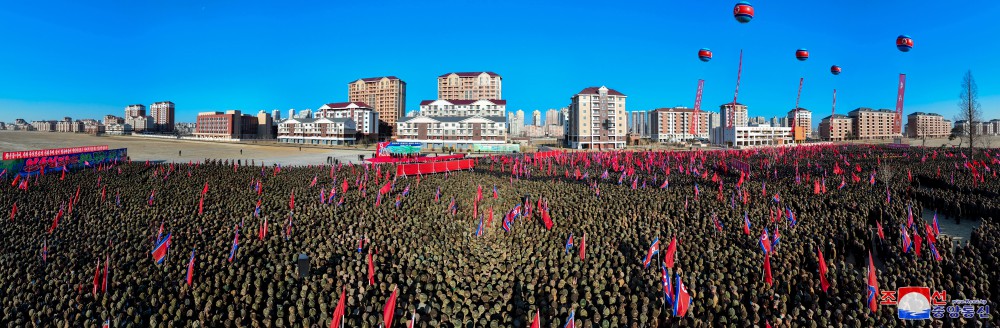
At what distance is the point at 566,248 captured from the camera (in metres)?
9.91

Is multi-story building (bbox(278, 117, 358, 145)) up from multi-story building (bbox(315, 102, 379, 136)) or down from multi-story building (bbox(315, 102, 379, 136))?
down

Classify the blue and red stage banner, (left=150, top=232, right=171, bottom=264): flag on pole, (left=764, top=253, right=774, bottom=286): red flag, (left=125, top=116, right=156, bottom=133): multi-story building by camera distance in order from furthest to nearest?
(left=125, top=116, right=156, bottom=133): multi-story building, the blue and red stage banner, (left=150, top=232, right=171, bottom=264): flag on pole, (left=764, top=253, right=774, bottom=286): red flag

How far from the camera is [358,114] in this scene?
77.1 metres

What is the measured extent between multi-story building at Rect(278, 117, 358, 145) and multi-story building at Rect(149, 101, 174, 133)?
280ft

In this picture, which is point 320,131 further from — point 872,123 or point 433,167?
point 872,123

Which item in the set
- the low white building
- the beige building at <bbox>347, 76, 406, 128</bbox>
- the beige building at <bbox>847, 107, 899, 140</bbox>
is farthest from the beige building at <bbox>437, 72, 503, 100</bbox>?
the beige building at <bbox>847, 107, 899, 140</bbox>

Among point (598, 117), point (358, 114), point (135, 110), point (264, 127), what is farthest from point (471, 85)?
point (135, 110)

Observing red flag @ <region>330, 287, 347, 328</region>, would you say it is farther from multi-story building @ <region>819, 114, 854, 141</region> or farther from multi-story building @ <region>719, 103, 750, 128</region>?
multi-story building @ <region>819, 114, 854, 141</region>

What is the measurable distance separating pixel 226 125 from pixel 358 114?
38.1m

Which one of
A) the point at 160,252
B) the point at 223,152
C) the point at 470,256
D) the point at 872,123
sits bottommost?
the point at 470,256

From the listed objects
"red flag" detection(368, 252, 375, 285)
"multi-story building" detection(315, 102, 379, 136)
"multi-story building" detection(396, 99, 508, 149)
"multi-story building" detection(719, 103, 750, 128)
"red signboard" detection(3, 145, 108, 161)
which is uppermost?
"multi-story building" detection(719, 103, 750, 128)

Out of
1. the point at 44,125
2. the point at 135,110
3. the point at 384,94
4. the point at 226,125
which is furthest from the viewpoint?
the point at 44,125

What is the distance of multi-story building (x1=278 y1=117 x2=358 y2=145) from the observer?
70250 mm

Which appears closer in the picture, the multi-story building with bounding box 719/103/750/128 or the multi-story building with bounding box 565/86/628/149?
the multi-story building with bounding box 565/86/628/149
